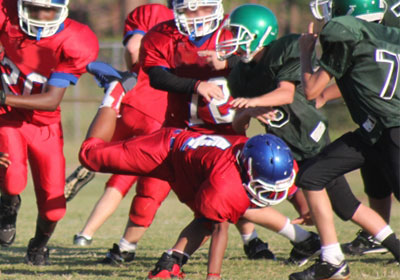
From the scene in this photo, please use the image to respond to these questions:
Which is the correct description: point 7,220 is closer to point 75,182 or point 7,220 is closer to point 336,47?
point 75,182

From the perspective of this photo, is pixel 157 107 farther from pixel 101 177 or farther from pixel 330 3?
pixel 101 177

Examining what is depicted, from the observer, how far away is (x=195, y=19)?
4941 mm

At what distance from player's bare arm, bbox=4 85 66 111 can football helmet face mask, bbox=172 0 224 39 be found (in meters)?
0.92

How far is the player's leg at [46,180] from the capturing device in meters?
5.31

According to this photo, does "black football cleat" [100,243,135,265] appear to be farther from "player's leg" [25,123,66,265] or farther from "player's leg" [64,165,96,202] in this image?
"player's leg" [64,165,96,202]

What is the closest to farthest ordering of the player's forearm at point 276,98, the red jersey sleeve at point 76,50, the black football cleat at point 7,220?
1. the player's forearm at point 276,98
2. the red jersey sleeve at point 76,50
3. the black football cleat at point 7,220

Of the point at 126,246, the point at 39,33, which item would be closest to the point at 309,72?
the point at 39,33

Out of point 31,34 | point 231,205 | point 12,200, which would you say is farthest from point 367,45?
point 12,200

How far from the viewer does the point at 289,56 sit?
467 cm

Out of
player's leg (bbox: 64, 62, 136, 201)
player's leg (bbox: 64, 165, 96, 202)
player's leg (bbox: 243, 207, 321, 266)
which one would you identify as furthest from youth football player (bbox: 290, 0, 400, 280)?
player's leg (bbox: 64, 165, 96, 202)

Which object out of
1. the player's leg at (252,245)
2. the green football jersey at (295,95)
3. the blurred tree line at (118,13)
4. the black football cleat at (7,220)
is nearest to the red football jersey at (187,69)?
the green football jersey at (295,95)

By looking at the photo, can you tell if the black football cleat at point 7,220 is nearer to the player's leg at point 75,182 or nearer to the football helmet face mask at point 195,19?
the player's leg at point 75,182

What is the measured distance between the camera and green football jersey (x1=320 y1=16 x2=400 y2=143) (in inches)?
164

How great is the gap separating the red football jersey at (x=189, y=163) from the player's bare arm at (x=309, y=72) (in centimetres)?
50
